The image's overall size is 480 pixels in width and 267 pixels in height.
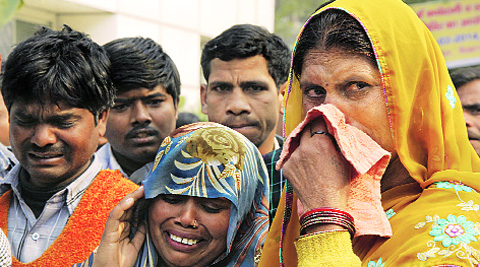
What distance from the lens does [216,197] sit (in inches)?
101

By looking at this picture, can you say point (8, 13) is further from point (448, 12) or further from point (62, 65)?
point (448, 12)

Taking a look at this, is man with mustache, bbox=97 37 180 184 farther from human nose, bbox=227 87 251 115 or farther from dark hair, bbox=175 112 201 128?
dark hair, bbox=175 112 201 128

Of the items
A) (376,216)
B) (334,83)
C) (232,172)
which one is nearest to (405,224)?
(376,216)

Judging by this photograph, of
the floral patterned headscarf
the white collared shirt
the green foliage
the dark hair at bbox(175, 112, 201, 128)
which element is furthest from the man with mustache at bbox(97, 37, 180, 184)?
the green foliage

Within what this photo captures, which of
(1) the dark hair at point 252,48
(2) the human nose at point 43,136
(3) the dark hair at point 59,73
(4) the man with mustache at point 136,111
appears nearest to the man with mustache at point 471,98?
(1) the dark hair at point 252,48

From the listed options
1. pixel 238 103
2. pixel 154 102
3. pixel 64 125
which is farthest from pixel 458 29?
pixel 64 125

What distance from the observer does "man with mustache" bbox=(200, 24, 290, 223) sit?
4.02 m

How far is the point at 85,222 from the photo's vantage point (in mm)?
2949

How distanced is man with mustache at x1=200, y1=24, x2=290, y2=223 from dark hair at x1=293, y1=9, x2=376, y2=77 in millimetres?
1799

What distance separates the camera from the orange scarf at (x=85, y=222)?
2.82m

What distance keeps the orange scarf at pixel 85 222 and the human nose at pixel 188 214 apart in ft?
1.81

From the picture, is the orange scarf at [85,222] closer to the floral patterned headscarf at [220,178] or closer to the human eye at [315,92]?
the floral patterned headscarf at [220,178]

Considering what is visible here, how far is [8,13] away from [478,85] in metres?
3.28

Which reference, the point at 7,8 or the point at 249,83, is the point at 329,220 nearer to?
the point at 7,8
